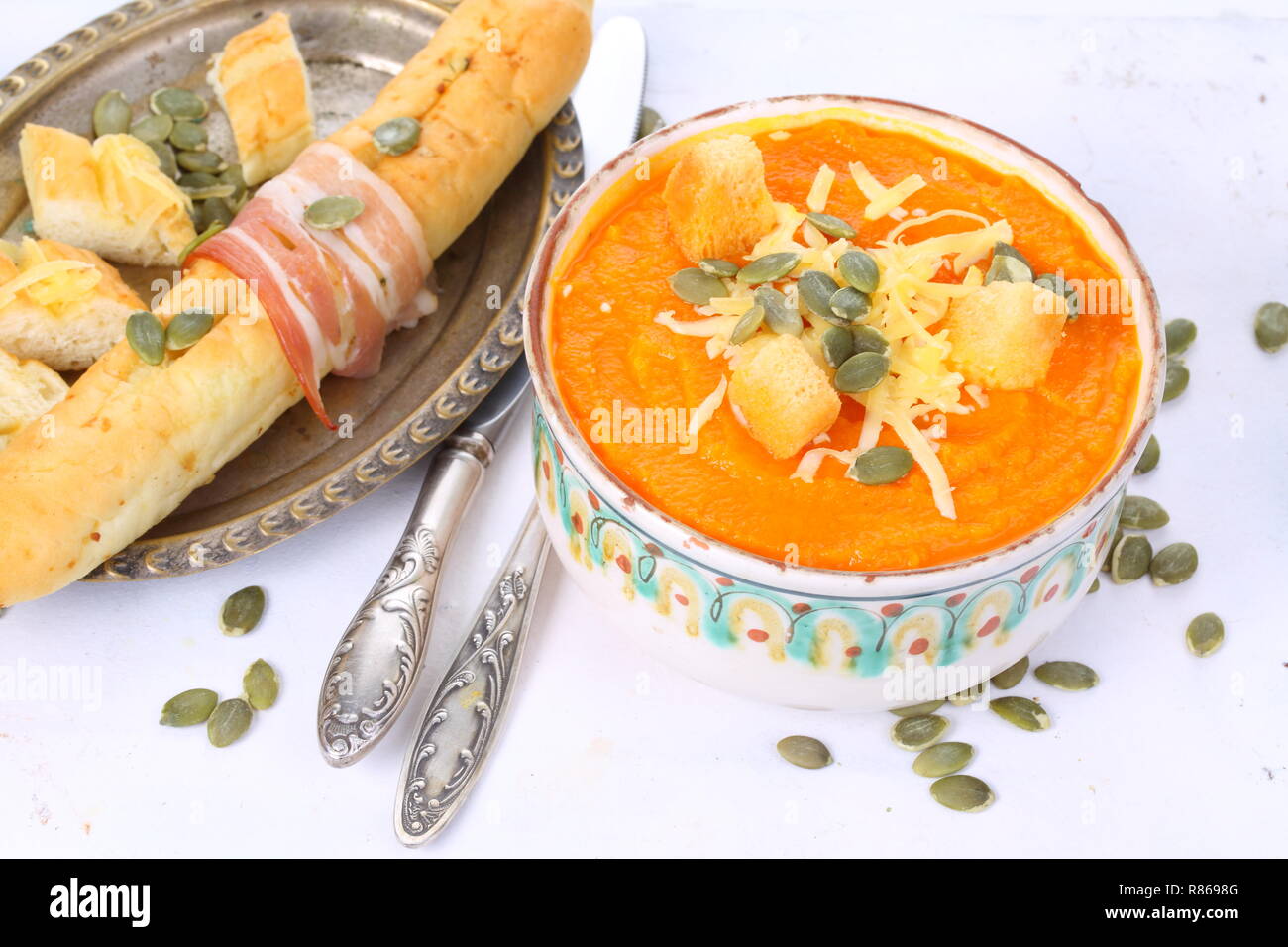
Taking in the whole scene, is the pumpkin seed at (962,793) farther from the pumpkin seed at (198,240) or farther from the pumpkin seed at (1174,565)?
the pumpkin seed at (198,240)

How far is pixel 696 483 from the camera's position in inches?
86.0

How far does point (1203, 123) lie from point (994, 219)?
149cm

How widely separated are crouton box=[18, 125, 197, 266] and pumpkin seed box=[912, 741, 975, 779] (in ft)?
6.35

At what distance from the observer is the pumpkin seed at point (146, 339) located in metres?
2.71

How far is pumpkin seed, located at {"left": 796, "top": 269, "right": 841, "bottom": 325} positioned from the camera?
230cm

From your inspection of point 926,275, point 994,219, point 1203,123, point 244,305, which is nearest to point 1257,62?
point 1203,123

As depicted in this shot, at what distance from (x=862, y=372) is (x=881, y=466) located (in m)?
0.17

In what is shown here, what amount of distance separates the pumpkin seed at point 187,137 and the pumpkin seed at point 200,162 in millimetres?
20

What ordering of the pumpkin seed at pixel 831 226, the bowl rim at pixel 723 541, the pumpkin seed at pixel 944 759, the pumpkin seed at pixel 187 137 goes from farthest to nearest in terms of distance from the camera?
1. the pumpkin seed at pixel 187 137
2. the pumpkin seed at pixel 944 759
3. the pumpkin seed at pixel 831 226
4. the bowl rim at pixel 723 541

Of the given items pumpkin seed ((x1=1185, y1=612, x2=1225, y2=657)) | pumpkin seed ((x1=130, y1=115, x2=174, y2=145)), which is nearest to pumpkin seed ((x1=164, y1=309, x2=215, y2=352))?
pumpkin seed ((x1=130, y1=115, x2=174, y2=145))

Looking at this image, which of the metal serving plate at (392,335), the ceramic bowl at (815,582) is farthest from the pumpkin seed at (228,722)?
the ceramic bowl at (815,582)

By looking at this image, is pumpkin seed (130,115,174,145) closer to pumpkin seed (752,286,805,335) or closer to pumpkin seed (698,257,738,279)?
pumpkin seed (698,257,738,279)

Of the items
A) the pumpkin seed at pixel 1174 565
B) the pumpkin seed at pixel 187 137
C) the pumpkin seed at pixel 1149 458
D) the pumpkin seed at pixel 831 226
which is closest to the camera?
the pumpkin seed at pixel 831 226

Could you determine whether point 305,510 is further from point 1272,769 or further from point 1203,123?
point 1203,123
